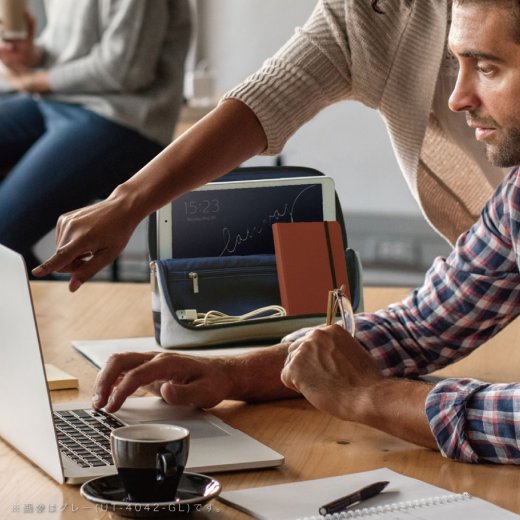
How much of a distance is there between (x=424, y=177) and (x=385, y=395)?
0.63 metres

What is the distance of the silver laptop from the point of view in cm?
95

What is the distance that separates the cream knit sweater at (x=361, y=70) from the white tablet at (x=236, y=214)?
82 mm

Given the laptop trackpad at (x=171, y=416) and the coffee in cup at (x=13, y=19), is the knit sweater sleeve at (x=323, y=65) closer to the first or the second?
the laptop trackpad at (x=171, y=416)

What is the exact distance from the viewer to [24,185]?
2943mm

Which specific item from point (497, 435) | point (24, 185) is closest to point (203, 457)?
point (497, 435)

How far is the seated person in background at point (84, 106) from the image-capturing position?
2967 mm

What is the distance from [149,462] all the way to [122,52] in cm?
237

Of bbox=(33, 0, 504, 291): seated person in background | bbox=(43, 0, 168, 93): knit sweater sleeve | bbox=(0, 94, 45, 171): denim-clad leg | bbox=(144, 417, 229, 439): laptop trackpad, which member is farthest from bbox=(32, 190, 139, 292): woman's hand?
bbox=(0, 94, 45, 171): denim-clad leg

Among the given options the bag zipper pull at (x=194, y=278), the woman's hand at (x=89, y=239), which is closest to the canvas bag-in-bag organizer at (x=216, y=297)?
the bag zipper pull at (x=194, y=278)

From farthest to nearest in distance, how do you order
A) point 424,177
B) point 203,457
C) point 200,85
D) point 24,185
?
point 200,85, point 24,185, point 424,177, point 203,457

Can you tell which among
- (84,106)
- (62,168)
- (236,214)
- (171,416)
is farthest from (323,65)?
(84,106)

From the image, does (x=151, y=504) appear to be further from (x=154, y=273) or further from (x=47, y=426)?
(x=154, y=273)

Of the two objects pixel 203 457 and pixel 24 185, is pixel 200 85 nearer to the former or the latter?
pixel 24 185

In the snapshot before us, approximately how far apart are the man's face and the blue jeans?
1871 mm
